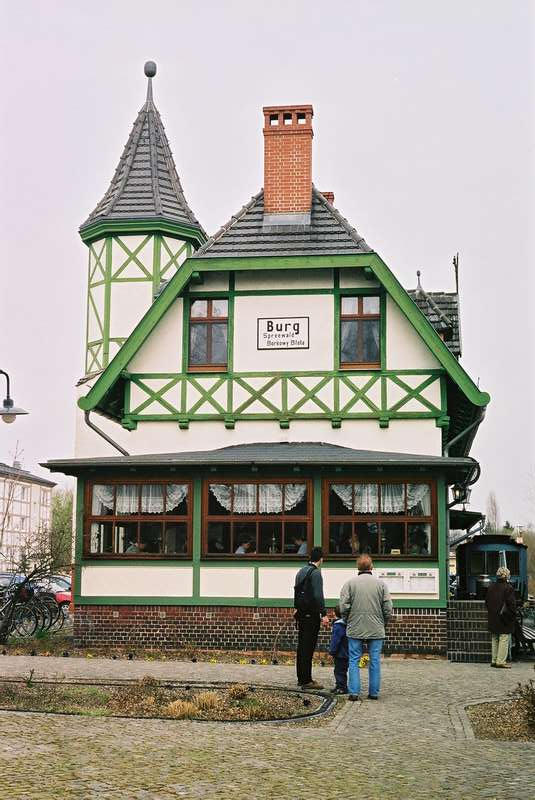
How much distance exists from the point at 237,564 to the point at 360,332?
16.1ft

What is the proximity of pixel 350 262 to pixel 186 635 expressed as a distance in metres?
7.23

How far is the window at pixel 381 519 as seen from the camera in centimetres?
2075

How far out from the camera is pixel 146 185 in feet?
104

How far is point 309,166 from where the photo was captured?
24.5 metres

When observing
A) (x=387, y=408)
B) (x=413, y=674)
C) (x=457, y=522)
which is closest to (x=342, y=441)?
(x=387, y=408)

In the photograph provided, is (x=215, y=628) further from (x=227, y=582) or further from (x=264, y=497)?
(x=264, y=497)

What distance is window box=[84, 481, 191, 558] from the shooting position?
21.3 meters

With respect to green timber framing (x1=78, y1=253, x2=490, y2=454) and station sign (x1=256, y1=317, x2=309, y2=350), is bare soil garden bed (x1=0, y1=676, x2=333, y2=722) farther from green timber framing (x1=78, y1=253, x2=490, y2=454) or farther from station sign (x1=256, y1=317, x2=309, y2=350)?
station sign (x1=256, y1=317, x2=309, y2=350)

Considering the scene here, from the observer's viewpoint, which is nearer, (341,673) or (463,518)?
(341,673)

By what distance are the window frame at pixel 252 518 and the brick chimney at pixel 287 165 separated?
5595 mm

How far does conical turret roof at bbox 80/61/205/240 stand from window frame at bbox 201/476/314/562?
1152 centimetres

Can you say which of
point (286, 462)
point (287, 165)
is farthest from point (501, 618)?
point (287, 165)

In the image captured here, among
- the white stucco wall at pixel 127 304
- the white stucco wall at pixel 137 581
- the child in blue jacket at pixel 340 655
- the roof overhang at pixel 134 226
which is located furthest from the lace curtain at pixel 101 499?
the roof overhang at pixel 134 226

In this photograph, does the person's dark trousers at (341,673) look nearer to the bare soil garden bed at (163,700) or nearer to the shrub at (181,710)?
the bare soil garden bed at (163,700)
